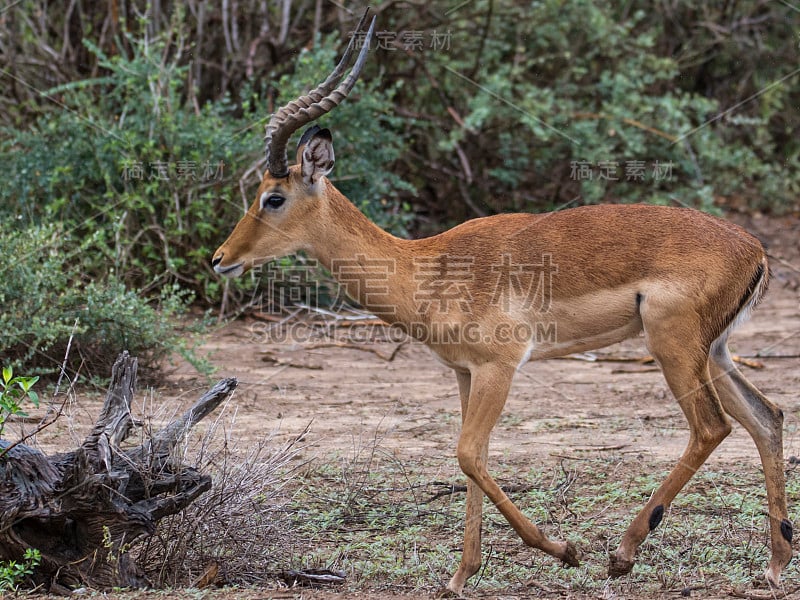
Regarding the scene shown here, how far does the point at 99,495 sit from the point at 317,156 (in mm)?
1894

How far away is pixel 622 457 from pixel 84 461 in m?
3.47

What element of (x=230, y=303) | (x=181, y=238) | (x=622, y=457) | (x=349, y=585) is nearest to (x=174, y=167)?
(x=181, y=238)

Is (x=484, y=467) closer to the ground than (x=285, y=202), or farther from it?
closer to the ground

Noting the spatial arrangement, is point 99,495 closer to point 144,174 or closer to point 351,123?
point 144,174

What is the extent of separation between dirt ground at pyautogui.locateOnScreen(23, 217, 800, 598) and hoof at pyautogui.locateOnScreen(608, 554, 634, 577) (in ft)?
4.40

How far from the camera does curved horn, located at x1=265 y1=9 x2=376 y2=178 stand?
15.7 ft

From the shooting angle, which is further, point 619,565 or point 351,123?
point 351,123

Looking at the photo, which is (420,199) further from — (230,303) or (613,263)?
(613,263)

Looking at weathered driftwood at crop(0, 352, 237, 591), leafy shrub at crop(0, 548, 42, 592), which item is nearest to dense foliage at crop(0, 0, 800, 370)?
weathered driftwood at crop(0, 352, 237, 591)

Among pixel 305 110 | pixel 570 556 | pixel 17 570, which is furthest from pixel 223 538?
pixel 305 110

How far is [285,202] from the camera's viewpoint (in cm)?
500

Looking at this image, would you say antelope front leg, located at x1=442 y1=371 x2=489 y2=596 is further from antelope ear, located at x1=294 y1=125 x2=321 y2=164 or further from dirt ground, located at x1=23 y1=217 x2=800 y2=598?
antelope ear, located at x1=294 y1=125 x2=321 y2=164

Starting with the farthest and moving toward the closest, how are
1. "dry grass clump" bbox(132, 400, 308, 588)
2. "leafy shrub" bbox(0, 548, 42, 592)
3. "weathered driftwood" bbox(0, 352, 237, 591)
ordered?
"dry grass clump" bbox(132, 400, 308, 588) < "weathered driftwood" bbox(0, 352, 237, 591) < "leafy shrub" bbox(0, 548, 42, 592)

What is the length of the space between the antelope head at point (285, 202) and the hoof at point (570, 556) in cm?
189
